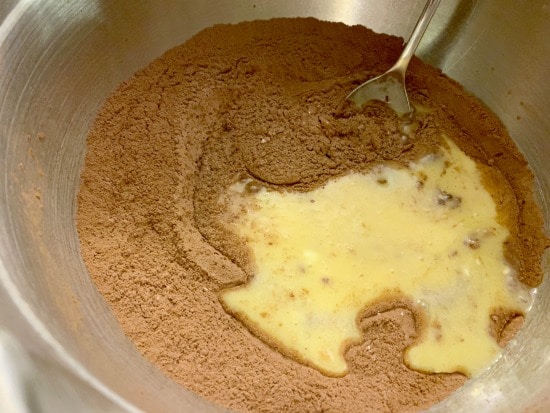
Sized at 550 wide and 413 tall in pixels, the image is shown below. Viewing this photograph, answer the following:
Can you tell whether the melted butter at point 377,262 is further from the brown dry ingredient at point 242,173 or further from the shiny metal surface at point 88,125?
the shiny metal surface at point 88,125

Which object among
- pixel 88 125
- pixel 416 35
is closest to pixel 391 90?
pixel 416 35

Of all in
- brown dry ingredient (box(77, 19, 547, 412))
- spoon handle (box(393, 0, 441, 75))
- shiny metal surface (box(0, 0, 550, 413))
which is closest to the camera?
shiny metal surface (box(0, 0, 550, 413))

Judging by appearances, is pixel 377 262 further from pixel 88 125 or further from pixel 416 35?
pixel 88 125

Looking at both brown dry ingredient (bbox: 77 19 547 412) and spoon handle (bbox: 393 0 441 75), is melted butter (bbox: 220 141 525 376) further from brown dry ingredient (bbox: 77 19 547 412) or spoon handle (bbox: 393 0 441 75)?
spoon handle (bbox: 393 0 441 75)

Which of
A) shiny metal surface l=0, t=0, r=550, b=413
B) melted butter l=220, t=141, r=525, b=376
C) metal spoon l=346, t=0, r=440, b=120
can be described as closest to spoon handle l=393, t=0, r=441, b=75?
metal spoon l=346, t=0, r=440, b=120

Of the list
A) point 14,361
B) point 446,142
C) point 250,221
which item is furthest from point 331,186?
point 14,361

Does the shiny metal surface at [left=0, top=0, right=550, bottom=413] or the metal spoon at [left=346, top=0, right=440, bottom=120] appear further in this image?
the metal spoon at [left=346, top=0, right=440, bottom=120]
